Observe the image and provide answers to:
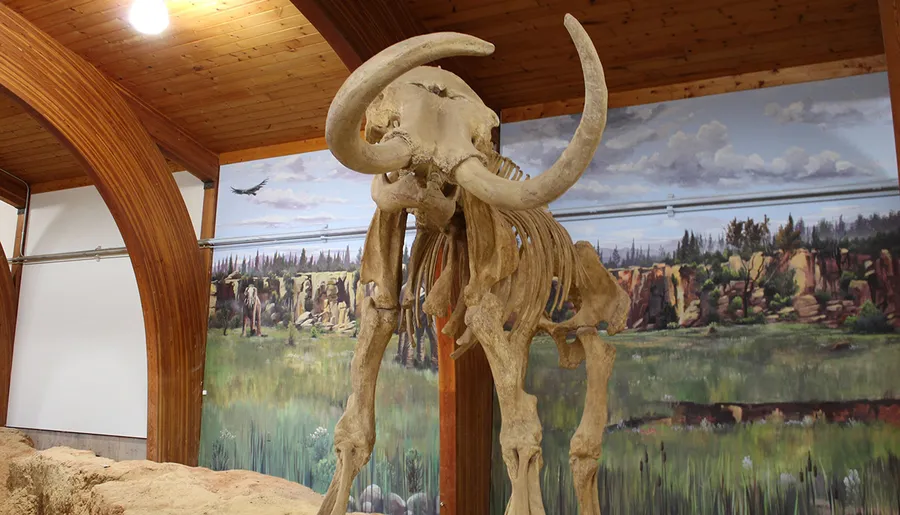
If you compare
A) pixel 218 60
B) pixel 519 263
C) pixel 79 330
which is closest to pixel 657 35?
pixel 519 263

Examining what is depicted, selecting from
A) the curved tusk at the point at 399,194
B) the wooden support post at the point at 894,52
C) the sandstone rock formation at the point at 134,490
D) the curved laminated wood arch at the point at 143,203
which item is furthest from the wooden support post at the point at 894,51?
the curved laminated wood arch at the point at 143,203

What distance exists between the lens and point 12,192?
29.2 ft

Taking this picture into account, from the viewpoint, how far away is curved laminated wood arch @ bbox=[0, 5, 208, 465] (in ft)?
17.9

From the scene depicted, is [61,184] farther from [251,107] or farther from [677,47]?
[677,47]

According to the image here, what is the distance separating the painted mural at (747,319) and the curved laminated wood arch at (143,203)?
Result: 3672 millimetres

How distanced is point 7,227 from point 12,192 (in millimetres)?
611

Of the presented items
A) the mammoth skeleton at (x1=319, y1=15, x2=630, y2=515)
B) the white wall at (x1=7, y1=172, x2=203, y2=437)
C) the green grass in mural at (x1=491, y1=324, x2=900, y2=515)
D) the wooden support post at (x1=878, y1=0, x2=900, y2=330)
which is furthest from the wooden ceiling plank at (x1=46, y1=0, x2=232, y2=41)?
the wooden support post at (x1=878, y1=0, x2=900, y2=330)

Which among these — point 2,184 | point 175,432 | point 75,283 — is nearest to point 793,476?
point 175,432

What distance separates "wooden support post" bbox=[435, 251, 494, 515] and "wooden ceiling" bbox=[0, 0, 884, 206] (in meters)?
2.39

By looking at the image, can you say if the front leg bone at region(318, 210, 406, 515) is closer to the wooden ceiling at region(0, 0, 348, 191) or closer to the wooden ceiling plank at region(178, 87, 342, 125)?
the wooden ceiling at region(0, 0, 348, 191)

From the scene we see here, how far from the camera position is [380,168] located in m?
2.52

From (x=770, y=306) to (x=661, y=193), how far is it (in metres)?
1.28

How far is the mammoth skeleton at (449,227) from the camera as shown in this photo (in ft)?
7.45

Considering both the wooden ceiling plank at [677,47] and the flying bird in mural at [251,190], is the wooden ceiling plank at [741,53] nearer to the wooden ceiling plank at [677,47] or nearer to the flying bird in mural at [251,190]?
the wooden ceiling plank at [677,47]
